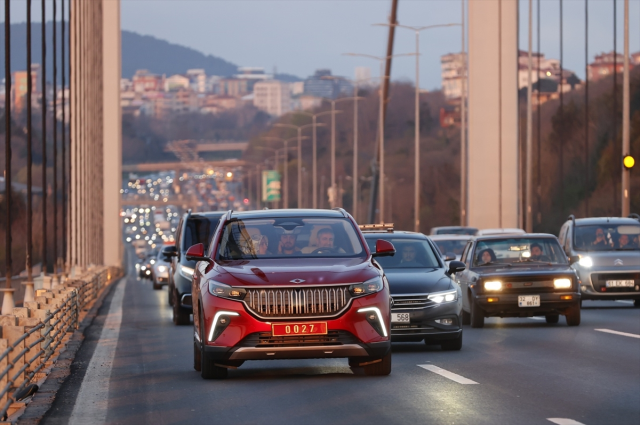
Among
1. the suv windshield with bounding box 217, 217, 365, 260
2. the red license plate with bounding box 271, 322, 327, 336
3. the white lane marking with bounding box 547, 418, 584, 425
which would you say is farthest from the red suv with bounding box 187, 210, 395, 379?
the white lane marking with bounding box 547, 418, 584, 425

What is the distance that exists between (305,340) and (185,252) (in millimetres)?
12220

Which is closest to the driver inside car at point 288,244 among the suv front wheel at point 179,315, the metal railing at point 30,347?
the metal railing at point 30,347

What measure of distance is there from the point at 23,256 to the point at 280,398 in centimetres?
7385

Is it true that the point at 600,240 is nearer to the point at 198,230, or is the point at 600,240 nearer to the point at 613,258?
the point at 613,258

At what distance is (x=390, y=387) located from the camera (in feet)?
40.9

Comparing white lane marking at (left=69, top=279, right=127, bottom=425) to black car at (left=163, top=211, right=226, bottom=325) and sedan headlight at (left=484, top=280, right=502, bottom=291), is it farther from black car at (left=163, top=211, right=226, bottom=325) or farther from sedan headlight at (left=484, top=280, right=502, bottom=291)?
sedan headlight at (left=484, top=280, right=502, bottom=291)

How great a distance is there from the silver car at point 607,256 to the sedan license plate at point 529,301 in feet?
18.1

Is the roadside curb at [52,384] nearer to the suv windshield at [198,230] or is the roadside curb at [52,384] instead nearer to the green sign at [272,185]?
the suv windshield at [198,230]

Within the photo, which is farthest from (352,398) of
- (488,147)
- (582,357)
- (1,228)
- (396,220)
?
(396,220)

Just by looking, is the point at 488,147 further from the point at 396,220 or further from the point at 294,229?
the point at 396,220

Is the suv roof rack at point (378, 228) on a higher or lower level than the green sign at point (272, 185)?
lower

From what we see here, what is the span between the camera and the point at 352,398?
11547 mm

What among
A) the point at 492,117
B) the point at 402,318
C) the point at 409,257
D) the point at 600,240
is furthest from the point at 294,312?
the point at 492,117

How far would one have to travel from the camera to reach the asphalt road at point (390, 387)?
10539 millimetres
